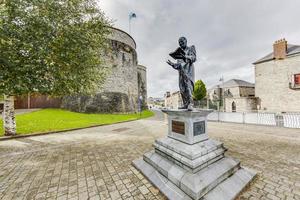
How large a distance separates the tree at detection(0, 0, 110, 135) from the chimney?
2382 centimetres

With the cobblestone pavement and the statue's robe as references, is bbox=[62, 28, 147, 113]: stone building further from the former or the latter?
the statue's robe

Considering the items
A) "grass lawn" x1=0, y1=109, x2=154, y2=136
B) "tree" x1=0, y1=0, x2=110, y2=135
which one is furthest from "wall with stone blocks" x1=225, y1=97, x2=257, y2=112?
"tree" x1=0, y1=0, x2=110, y2=135

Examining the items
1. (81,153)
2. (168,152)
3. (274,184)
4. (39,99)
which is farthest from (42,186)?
(39,99)

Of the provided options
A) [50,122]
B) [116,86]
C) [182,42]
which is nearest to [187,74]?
[182,42]

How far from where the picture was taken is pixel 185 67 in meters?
4.01

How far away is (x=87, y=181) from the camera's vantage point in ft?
11.8

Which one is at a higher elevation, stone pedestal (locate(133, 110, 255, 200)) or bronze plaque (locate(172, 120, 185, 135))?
bronze plaque (locate(172, 120, 185, 135))

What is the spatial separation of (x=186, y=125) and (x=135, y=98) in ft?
79.4

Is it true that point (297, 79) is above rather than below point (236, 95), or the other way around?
above

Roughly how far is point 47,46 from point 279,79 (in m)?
26.5

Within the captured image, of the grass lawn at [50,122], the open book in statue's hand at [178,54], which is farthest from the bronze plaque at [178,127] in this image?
the grass lawn at [50,122]

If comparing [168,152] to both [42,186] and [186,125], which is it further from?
[42,186]

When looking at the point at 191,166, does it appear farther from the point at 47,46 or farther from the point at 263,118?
the point at 263,118

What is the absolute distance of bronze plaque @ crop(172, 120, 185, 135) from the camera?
3.80m
